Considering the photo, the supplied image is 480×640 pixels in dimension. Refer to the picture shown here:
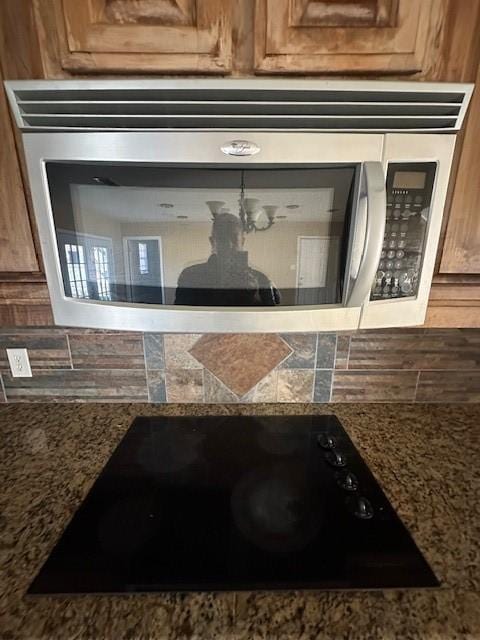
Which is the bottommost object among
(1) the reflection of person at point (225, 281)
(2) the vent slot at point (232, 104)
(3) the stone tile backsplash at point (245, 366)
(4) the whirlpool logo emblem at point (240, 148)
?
(3) the stone tile backsplash at point (245, 366)

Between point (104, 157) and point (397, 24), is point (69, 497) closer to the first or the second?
point (104, 157)

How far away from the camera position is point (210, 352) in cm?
105

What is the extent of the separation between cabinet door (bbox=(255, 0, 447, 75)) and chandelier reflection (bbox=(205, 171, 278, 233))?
0.22 m

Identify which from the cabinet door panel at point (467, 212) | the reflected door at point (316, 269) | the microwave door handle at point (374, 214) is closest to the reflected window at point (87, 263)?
the reflected door at point (316, 269)

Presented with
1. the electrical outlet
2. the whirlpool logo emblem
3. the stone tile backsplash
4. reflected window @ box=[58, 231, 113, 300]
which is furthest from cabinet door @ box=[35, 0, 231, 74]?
the electrical outlet

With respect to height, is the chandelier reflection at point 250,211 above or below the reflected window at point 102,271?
above

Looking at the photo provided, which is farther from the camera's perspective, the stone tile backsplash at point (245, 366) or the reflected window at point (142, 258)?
the stone tile backsplash at point (245, 366)

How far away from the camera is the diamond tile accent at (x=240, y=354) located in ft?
3.44

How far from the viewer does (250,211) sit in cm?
65

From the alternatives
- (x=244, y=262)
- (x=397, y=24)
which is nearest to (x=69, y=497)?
(x=244, y=262)

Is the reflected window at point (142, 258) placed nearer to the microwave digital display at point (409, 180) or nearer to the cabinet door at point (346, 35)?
the cabinet door at point (346, 35)

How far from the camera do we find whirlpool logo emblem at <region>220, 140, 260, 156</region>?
0.60 metres

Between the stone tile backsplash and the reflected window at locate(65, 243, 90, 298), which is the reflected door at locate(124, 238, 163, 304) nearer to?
the reflected window at locate(65, 243, 90, 298)

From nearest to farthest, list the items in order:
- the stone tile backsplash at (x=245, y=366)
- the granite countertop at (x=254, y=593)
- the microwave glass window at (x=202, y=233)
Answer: the granite countertop at (x=254, y=593)
the microwave glass window at (x=202, y=233)
the stone tile backsplash at (x=245, y=366)
